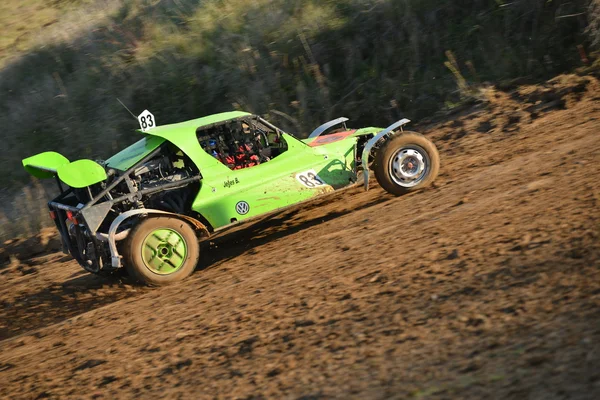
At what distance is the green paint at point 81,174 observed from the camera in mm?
8172

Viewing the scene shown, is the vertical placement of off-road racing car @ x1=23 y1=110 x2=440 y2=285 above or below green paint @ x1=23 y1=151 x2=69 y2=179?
below

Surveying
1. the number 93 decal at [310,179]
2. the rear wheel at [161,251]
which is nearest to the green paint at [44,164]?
the rear wheel at [161,251]

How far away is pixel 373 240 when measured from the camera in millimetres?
8023

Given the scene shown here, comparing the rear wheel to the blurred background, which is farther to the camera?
the blurred background

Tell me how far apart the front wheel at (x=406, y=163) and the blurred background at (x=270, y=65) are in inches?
148

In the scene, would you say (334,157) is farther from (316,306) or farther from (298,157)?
(316,306)

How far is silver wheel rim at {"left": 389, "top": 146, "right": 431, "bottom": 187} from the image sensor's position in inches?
368

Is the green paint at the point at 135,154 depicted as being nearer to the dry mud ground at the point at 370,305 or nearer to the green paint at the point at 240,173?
the green paint at the point at 240,173

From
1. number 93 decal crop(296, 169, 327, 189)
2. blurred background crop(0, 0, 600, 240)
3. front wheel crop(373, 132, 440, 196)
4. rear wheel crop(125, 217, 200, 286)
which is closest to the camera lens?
rear wheel crop(125, 217, 200, 286)

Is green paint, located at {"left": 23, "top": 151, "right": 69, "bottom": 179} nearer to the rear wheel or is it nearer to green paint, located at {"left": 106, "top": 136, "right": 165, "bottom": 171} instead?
green paint, located at {"left": 106, "top": 136, "right": 165, "bottom": 171}

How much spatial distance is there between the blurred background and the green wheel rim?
491cm

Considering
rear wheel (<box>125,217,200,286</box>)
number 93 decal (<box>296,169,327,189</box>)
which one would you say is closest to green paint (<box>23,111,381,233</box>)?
number 93 decal (<box>296,169,327,189</box>)

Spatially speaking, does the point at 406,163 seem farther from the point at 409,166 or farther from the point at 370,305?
the point at 370,305

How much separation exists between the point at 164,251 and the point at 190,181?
0.84 meters
